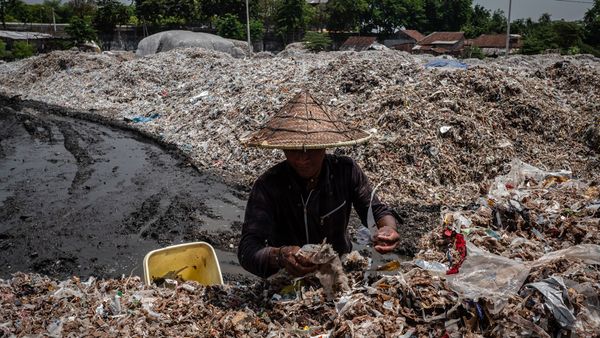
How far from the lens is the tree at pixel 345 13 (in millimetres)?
43906

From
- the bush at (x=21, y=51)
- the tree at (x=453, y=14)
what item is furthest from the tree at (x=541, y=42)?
the bush at (x=21, y=51)

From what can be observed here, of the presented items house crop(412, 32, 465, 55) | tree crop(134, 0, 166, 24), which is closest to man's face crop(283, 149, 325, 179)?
tree crop(134, 0, 166, 24)

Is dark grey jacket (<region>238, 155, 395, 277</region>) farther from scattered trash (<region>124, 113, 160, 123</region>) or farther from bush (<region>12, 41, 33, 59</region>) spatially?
bush (<region>12, 41, 33, 59</region>)

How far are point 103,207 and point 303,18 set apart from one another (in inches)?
1370

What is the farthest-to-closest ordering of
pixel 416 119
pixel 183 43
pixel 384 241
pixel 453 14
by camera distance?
pixel 453 14
pixel 183 43
pixel 416 119
pixel 384 241

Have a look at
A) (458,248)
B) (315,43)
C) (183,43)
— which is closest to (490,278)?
(458,248)

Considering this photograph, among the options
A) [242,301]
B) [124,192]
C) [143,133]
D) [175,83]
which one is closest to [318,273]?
[242,301]

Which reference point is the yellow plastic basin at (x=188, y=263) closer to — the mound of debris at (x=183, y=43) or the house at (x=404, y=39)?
the mound of debris at (x=183, y=43)

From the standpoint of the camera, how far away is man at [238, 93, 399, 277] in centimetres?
222

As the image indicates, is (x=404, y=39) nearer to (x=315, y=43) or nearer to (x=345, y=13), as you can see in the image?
(x=345, y=13)

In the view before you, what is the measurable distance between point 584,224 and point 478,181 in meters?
4.93

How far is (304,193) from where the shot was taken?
2.43 meters

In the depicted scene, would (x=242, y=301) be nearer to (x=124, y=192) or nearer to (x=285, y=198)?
(x=285, y=198)

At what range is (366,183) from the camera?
2609 millimetres
